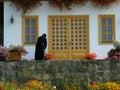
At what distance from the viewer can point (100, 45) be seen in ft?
76.1

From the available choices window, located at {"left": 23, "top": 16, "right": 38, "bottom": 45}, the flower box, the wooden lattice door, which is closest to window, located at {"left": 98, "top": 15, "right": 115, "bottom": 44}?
the wooden lattice door

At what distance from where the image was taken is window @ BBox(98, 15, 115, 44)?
23.4 metres

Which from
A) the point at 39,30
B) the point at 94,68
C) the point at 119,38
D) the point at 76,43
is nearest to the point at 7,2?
the point at 39,30

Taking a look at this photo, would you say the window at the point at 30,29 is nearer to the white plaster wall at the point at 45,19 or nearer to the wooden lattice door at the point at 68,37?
the white plaster wall at the point at 45,19

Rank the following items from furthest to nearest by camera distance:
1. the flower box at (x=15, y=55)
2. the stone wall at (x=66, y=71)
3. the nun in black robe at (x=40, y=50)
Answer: the flower box at (x=15, y=55) < the nun in black robe at (x=40, y=50) < the stone wall at (x=66, y=71)

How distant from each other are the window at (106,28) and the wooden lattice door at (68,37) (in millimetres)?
613

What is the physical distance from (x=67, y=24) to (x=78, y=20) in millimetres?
523

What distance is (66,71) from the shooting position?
17578mm

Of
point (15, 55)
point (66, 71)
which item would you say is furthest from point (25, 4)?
point (66, 71)

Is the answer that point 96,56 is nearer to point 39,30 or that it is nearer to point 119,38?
point 119,38

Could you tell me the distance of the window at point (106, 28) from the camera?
920 inches

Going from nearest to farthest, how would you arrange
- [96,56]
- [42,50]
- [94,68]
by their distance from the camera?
[94,68]
[42,50]
[96,56]

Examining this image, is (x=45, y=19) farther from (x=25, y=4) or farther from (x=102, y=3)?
(x=102, y=3)

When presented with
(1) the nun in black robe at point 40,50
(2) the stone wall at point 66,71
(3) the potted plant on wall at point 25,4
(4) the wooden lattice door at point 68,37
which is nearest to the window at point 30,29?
(3) the potted plant on wall at point 25,4
